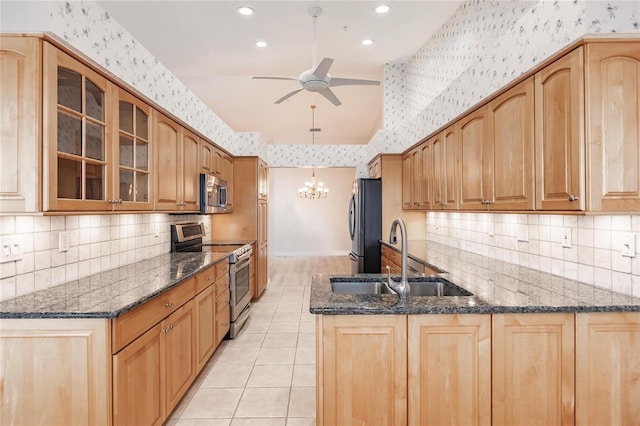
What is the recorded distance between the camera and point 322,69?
10.8 feet

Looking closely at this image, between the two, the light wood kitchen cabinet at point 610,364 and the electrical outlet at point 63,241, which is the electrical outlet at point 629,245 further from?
the electrical outlet at point 63,241

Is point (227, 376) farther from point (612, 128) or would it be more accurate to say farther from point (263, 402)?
point (612, 128)

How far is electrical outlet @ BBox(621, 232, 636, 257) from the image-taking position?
1.75m

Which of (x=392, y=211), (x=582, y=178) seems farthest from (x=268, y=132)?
(x=582, y=178)

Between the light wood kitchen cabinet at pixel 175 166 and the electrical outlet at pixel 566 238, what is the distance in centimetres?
283

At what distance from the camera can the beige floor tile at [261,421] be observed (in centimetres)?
223

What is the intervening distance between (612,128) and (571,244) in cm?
80

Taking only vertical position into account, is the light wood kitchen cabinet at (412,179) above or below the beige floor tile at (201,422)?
above

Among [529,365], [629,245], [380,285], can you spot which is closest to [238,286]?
[380,285]

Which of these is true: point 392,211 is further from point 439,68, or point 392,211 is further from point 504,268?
point 504,268

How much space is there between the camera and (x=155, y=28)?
153 inches

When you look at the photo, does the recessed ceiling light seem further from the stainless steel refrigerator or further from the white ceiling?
the stainless steel refrigerator

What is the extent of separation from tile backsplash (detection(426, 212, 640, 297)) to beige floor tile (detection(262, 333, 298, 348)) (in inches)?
80.3

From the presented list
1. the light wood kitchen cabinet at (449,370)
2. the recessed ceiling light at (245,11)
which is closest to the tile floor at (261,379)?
the light wood kitchen cabinet at (449,370)
